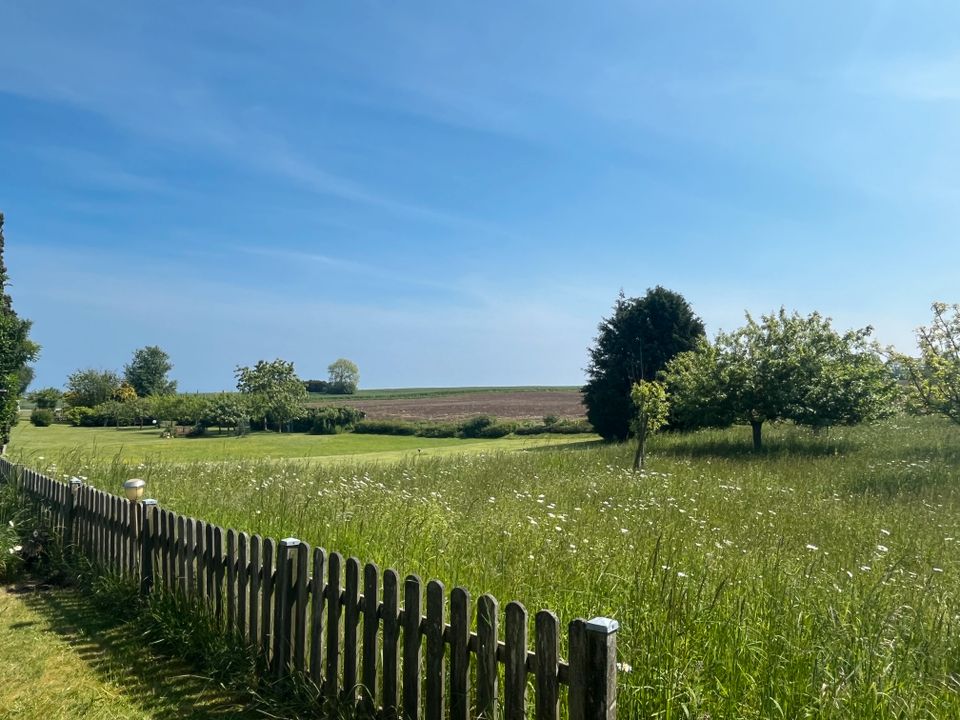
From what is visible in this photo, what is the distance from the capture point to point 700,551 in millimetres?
6375

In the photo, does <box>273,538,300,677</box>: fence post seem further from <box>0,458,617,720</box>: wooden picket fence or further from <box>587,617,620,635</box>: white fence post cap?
<box>587,617,620,635</box>: white fence post cap

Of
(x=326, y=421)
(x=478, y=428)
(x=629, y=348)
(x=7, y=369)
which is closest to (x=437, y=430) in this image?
(x=478, y=428)

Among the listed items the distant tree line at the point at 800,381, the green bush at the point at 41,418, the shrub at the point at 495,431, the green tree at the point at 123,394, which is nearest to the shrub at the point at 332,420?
the shrub at the point at 495,431

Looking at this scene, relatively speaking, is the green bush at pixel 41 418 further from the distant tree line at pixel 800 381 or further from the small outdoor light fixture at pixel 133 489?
the small outdoor light fixture at pixel 133 489

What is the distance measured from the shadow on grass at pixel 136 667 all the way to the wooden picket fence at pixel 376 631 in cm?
34

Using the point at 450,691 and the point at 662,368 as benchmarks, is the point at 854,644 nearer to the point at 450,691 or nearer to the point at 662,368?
the point at 450,691

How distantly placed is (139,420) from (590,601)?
5128 centimetres

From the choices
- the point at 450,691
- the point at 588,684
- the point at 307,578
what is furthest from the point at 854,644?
the point at 307,578

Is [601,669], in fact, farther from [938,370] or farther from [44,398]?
[44,398]

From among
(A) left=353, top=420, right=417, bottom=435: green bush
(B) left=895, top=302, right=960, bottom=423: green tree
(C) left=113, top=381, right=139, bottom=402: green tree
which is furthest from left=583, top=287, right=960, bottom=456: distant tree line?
(C) left=113, top=381, right=139, bottom=402: green tree

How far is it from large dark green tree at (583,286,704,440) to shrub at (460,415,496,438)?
35.6 ft

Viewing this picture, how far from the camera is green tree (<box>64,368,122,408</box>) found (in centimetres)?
5953

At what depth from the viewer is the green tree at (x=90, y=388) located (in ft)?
195

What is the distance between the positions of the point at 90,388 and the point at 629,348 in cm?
5328
